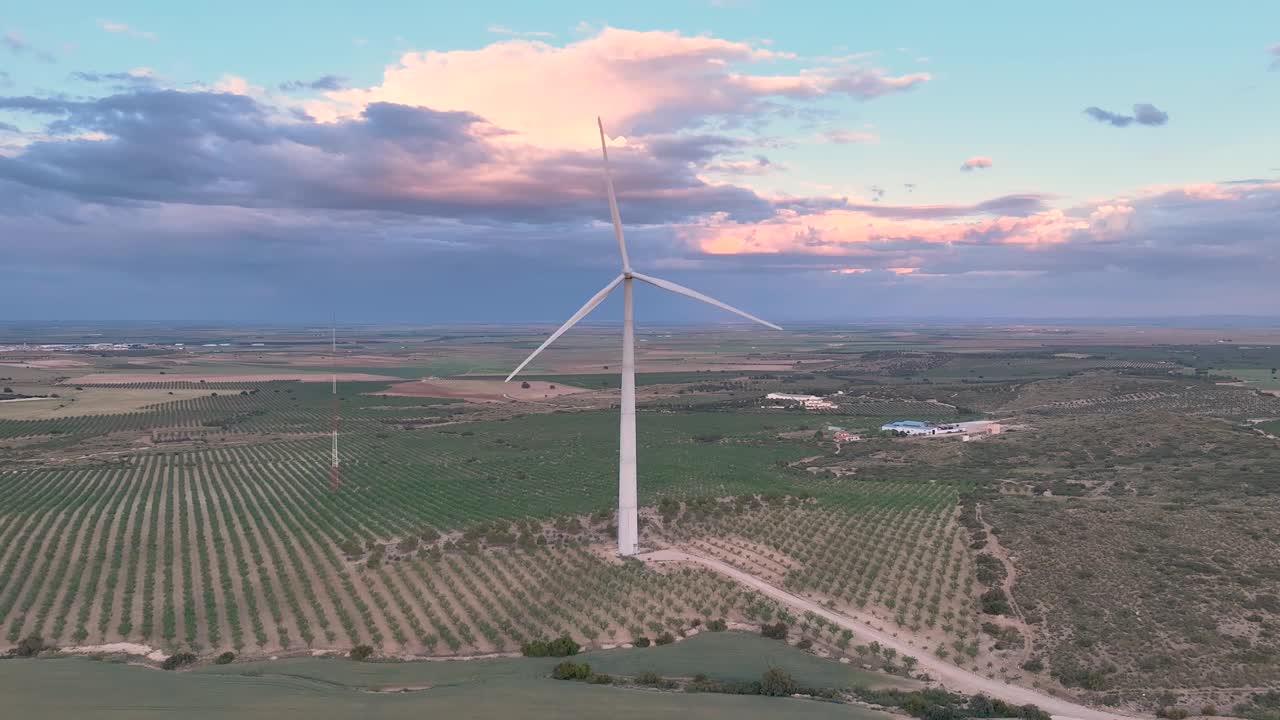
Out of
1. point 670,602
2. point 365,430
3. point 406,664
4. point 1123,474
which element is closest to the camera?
point 406,664

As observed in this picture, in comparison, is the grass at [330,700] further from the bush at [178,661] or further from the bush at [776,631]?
the bush at [776,631]

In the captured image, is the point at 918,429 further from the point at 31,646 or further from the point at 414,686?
the point at 31,646

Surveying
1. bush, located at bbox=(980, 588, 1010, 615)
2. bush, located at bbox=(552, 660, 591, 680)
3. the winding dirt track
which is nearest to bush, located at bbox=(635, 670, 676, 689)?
bush, located at bbox=(552, 660, 591, 680)

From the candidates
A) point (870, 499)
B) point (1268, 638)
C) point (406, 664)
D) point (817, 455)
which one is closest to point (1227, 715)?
point (1268, 638)

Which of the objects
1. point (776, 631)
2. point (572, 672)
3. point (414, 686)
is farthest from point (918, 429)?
point (414, 686)

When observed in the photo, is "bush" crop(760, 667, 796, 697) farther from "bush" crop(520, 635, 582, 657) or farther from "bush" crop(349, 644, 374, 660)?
"bush" crop(349, 644, 374, 660)

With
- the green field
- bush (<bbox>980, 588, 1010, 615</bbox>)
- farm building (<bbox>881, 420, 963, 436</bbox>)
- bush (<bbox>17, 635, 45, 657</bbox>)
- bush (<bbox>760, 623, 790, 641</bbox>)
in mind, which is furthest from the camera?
farm building (<bbox>881, 420, 963, 436</bbox>)

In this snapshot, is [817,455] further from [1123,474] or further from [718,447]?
[1123,474]
